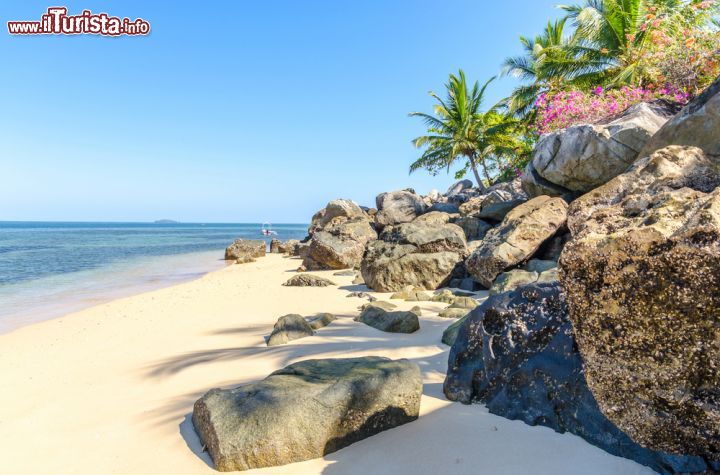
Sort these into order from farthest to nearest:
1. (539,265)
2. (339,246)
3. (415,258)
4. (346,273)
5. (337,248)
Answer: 1. (339,246)
2. (337,248)
3. (346,273)
4. (415,258)
5. (539,265)

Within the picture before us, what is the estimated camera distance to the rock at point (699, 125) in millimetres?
6129

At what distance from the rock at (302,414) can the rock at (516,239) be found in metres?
5.66

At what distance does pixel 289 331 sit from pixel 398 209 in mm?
15167

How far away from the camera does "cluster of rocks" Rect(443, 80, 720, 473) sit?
146 centimetres

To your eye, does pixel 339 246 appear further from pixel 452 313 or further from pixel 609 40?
pixel 609 40

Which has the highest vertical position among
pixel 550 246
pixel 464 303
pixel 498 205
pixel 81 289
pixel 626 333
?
pixel 498 205

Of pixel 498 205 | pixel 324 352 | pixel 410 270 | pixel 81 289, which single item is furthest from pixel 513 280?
pixel 81 289

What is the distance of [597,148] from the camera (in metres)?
8.99

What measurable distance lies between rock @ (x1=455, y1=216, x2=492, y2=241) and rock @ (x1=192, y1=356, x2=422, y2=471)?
1120cm

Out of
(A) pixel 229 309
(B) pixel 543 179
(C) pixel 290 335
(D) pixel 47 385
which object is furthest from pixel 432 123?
(D) pixel 47 385

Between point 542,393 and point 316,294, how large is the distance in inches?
274

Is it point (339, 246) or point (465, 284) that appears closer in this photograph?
point (465, 284)

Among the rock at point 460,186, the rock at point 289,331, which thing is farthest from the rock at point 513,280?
the rock at point 460,186

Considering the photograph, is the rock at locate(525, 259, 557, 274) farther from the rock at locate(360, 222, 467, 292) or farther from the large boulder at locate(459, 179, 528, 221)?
the large boulder at locate(459, 179, 528, 221)
